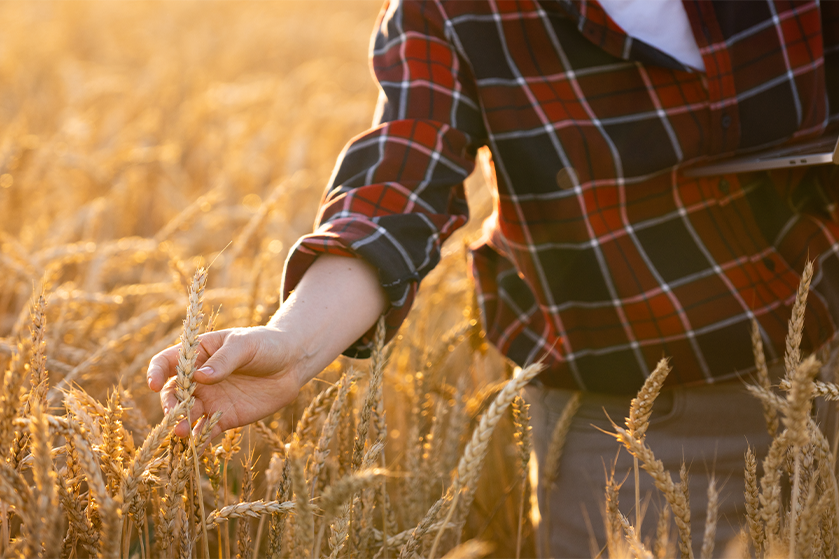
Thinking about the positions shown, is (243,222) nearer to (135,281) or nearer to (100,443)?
(135,281)

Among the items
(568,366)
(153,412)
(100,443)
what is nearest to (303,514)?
(100,443)

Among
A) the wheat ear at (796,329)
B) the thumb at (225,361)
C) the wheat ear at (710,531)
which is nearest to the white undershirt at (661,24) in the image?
the wheat ear at (796,329)

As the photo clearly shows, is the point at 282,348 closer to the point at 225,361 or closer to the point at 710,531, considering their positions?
the point at 225,361

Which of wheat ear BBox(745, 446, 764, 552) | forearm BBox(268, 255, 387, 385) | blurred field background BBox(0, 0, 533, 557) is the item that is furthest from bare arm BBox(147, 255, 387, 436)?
wheat ear BBox(745, 446, 764, 552)

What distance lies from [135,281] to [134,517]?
193 cm

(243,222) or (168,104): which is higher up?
(168,104)

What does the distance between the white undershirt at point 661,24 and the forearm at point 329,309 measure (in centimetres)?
57

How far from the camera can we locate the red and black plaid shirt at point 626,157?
3.04 feet

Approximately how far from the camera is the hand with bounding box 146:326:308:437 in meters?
0.65

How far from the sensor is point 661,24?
955mm

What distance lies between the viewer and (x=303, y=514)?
545mm

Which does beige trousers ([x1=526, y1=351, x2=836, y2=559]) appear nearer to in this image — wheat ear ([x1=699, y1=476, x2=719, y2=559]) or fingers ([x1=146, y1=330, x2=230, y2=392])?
wheat ear ([x1=699, y1=476, x2=719, y2=559])

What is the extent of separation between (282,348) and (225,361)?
0.08 meters

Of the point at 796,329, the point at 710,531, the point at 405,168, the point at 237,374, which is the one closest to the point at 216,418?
the point at 237,374
